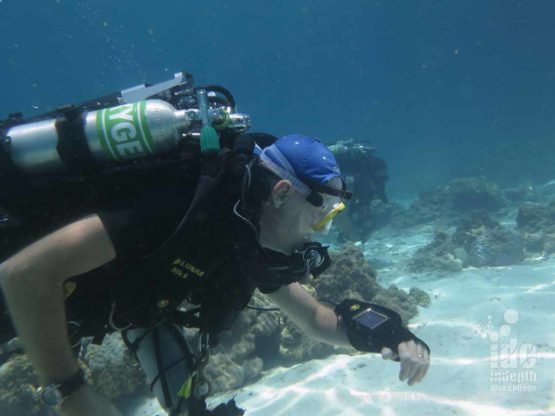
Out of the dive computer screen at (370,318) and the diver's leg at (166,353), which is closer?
the dive computer screen at (370,318)

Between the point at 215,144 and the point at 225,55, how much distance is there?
137m

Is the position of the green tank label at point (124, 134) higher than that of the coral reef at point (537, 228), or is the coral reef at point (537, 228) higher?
the green tank label at point (124, 134)

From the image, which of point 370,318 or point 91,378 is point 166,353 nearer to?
point 370,318

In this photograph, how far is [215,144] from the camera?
2.37 m

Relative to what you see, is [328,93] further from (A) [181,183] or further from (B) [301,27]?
(A) [181,183]

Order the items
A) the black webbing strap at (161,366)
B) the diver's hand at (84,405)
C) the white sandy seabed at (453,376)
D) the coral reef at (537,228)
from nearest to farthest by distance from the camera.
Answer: the diver's hand at (84,405) < the black webbing strap at (161,366) < the white sandy seabed at (453,376) < the coral reef at (537,228)

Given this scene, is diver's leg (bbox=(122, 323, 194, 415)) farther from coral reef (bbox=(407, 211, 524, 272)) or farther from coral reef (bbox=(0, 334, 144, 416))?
coral reef (bbox=(407, 211, 524, 272))

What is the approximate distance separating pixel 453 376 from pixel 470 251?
24.4 feet

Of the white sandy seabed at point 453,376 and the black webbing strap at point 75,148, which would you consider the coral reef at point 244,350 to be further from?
the black webbing strap at point 75,148

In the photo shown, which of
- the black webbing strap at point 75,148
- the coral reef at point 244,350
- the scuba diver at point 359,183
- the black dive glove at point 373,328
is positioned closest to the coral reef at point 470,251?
the scuba diver at point 359,183

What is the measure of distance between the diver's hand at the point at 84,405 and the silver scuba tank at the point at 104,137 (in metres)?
1.22

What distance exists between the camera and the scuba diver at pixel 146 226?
72.8 inches

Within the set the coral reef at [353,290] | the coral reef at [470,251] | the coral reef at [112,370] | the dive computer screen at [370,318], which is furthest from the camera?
the coral reef at [470,251]

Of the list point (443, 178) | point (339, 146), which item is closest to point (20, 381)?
point (339, 146)
